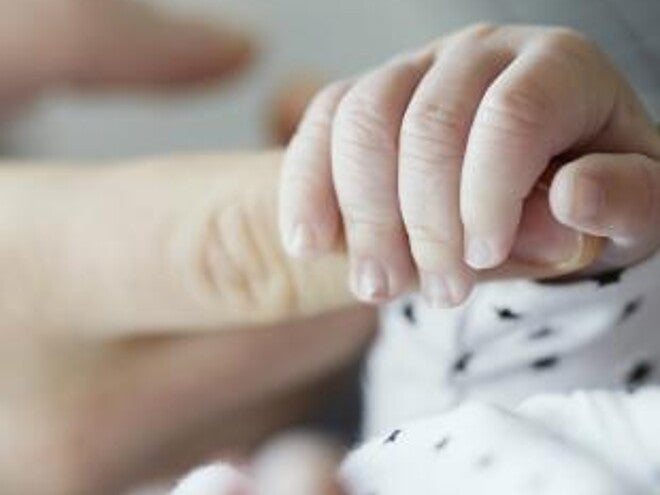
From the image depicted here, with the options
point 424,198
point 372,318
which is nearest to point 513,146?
point 424,198

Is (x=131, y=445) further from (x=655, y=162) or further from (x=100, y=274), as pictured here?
(x=655, y=162)

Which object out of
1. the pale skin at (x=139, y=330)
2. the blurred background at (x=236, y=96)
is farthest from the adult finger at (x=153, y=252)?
the blurred background at (x=236, y=96)

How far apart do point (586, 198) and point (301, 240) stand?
0.22 ft

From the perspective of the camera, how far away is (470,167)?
0.93ft

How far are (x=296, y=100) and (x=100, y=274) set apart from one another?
0.44 ft

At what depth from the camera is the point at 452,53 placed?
319mm

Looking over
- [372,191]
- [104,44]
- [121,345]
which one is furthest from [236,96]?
[372,191]

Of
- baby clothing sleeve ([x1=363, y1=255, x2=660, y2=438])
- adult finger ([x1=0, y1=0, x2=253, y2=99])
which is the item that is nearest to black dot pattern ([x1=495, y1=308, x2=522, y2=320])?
baby clothing sleeve ([x1=363, y1=255, x2=660, y2=438])

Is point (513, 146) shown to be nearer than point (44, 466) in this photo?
Yes

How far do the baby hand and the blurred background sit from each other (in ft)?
0.81

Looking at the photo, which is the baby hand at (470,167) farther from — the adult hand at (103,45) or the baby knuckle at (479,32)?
the adult hand at (103,45)

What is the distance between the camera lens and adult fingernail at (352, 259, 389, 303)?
30cm

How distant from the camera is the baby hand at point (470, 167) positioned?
28cm

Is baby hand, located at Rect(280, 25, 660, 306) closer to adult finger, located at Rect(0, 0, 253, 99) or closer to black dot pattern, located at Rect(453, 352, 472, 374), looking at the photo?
black dot pattern, located at Rect(453, 352, 472, 374)
